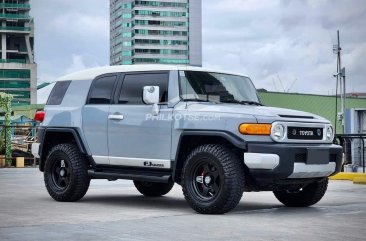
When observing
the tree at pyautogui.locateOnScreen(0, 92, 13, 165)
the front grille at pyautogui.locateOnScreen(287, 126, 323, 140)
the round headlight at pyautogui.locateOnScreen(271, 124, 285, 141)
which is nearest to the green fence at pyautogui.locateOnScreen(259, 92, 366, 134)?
the tree at pyautogui.locateOnScreen(0, 92, 13, 165)

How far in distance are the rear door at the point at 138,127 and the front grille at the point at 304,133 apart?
1.61m

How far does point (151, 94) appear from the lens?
364 inches

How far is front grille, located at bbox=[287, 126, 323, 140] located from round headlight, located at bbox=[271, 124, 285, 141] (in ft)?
0.37

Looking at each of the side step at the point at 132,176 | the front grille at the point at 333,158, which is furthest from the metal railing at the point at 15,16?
the front grille at the point at 333,158

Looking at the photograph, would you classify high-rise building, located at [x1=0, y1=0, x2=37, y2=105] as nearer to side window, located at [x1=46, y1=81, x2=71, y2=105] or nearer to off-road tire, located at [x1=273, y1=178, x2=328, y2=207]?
side window, located at [x1=46, y1=81, x2=71, y2=105]

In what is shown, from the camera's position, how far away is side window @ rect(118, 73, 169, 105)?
380 inches

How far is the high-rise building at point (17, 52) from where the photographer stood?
5468 inches

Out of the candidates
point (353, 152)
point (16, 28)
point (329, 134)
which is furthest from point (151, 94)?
point (16, 28)

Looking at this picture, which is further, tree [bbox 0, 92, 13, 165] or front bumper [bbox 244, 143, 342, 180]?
tree [bbox 0, 92, 13, 165]

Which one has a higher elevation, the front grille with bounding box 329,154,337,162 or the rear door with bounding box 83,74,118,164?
the rear door with bounding box 83,74,118,164

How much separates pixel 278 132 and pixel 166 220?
5.91ft

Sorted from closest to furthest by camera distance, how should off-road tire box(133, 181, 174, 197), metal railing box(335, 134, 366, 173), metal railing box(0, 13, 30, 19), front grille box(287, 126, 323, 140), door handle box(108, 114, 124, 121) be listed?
front grille box(287, 126, 323, 140) → door handle box(108, 114, 124, 121) → off-road tire box(133, 181, 174, 197) → metal railing box(335, 134, 366, 173) → metal railing box(0, 13, 30, 19)

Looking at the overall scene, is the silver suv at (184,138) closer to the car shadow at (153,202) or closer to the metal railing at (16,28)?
the car shadow at (153,202)

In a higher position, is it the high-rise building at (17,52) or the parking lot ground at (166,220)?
the high-rise building at (17,52)
